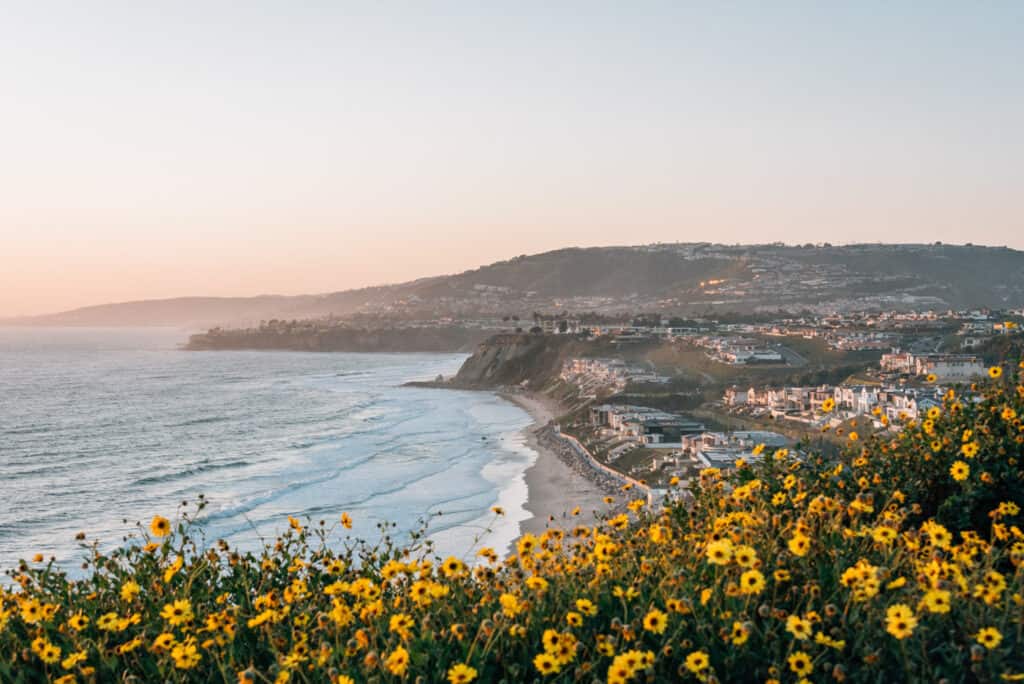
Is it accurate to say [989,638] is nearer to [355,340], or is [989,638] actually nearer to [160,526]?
[160,526]

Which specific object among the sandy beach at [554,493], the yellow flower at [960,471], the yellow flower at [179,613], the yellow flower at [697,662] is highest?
the yellow flower at [960,471]

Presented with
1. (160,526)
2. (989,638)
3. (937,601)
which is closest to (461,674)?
(937,601)

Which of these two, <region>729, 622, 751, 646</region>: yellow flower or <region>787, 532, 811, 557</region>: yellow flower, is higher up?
<region>787, 532, 811, 557</region>: yellow flower

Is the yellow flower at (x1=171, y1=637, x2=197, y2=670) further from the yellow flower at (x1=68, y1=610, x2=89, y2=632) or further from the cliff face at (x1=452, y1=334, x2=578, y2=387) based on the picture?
the cliff face at (x1=452, y1=334, x2=578, y2=387)

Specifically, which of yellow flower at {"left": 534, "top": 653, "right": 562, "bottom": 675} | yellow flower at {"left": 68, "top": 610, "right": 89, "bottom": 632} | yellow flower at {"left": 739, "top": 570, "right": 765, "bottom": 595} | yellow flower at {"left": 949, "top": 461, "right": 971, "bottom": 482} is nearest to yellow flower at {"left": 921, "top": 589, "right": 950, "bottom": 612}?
yellow flower at {"left": 739, "top": 570, "right": 765, "bottom": 595}

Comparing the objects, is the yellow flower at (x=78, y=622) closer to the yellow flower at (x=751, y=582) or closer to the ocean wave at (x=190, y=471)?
the yellow flower at (x=751, y=582)

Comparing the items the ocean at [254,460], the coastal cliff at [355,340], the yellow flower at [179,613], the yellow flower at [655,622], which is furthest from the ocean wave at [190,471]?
the coastal cliff at [355,340]
